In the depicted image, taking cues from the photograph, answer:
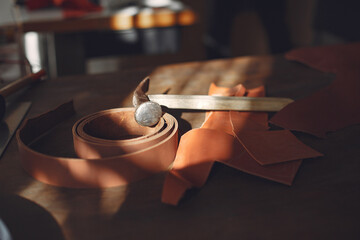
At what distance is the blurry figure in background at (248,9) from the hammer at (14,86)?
110 inches

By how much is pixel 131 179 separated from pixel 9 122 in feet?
1.29

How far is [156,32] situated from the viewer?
3.28 meters

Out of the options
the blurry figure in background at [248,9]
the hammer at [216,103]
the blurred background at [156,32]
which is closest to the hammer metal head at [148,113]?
the hammer at [216,103]

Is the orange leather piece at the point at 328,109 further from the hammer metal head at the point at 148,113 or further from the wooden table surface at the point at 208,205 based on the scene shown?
the hammer metal head at the point at 148,113

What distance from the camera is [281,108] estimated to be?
798mm

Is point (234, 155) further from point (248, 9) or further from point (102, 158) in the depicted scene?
point (248, 9)

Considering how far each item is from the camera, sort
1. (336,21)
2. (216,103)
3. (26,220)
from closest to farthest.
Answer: (26,220)
(216,103)
(336,21)

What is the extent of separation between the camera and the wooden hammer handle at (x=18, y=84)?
2.74 ft

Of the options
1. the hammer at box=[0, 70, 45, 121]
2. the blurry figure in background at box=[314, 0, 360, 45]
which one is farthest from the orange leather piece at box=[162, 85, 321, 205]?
the blurry figure in background at box=[314, 0, 360, 45]

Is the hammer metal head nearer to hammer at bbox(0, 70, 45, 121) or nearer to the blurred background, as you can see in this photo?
hammer at bbox(0, 70, 45, 121)

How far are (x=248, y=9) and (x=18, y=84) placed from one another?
3.04 metres

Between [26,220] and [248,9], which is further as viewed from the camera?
[248,9]

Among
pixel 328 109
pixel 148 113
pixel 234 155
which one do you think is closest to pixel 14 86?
pixel 148 113

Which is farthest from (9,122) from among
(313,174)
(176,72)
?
(313,174)
